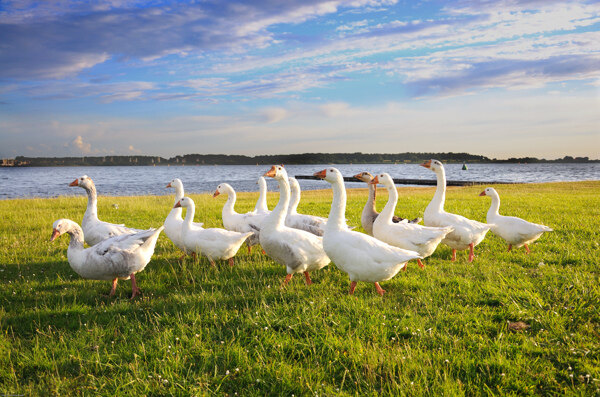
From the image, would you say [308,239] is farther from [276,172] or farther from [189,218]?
[189,218]

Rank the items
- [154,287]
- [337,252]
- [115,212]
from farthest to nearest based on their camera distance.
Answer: [115,212] < [154,287] < [337,252]

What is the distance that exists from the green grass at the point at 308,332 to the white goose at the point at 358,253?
0.47m

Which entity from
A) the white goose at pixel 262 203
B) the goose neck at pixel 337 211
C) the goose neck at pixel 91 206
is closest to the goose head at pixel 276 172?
the goose neck at pixel 337 211

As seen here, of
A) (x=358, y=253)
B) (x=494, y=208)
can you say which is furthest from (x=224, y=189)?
(x=494, y=208)

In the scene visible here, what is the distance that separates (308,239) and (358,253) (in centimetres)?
137

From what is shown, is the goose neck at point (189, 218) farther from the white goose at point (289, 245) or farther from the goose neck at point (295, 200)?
the goose neck at point (295, 200)

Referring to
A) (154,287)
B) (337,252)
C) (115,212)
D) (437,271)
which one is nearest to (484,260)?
(437,271)

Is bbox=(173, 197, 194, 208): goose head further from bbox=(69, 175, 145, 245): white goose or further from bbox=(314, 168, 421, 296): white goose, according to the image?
bbox=(314, 168, 421, 296): white goose

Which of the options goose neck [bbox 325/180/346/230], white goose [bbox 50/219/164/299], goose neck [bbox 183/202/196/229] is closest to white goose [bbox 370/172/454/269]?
goose neck [bbox 325/180/346/230]

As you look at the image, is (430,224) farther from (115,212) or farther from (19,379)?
(115,212)

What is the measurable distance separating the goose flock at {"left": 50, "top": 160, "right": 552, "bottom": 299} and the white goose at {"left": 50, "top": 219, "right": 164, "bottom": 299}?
2 centimetres

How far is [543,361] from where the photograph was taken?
4.45 m

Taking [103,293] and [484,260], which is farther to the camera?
[484,260]

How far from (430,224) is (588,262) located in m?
3.51
